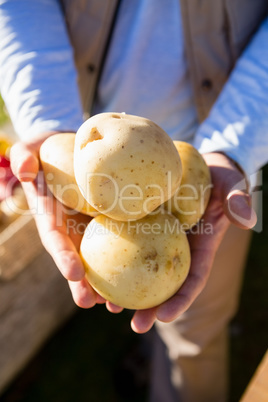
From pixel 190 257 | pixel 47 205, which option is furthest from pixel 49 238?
pixel 190 257

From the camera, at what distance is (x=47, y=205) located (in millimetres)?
1232

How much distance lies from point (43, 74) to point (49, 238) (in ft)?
1.94

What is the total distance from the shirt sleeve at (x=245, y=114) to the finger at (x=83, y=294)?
582mm

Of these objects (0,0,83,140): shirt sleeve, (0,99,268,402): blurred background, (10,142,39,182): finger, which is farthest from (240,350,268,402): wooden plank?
(0,99,268,402): blurred background

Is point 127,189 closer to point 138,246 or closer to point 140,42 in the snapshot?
point 138,246

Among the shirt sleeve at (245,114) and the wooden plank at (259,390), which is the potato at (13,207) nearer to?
the shirt sleeve at (245,114)

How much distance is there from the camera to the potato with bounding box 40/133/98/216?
3.69 ft

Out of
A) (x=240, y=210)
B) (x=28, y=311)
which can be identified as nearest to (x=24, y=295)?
(x=28, y=311)

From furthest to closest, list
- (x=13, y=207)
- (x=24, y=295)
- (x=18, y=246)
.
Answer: (x=13, y=207) < (x=24, y=295) < (x=18, y=246)

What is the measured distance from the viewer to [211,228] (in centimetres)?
122

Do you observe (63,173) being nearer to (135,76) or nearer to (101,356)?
(135,76)

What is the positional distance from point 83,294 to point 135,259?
19 centimetres

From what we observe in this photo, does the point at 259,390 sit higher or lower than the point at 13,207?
higher

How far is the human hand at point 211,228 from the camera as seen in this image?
1.07m
